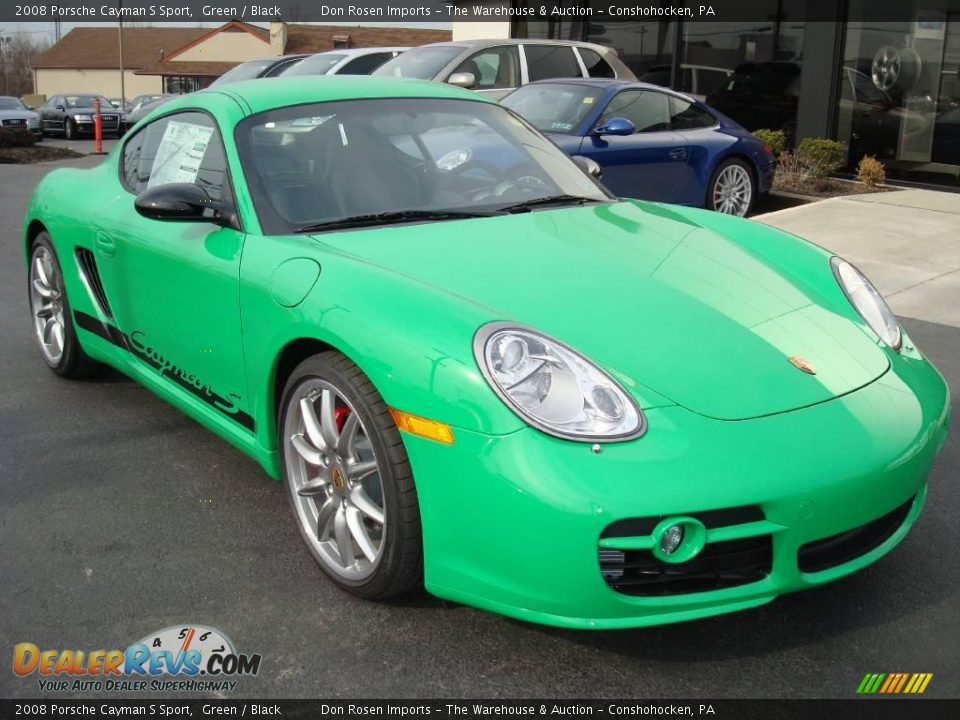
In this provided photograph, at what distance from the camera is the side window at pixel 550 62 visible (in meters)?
11.3

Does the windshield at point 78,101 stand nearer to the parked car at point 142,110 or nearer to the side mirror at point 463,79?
the parked car at point 142,110

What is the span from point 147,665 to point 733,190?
790 centimetres

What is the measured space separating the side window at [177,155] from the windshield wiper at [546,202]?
995mm

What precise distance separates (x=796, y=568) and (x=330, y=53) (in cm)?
Result: 1156

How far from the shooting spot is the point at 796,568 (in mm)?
2436

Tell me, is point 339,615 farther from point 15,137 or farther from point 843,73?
point 15,137

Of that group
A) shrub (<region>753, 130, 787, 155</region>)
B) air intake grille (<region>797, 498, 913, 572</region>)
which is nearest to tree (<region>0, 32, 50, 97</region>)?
shrub (<region>753, 130, 787, 155</region>)

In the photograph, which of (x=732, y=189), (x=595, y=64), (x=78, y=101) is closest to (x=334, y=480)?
(x=732, y=189)

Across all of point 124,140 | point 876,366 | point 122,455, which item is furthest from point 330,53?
point 876,366

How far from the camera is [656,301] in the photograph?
2.87 metres

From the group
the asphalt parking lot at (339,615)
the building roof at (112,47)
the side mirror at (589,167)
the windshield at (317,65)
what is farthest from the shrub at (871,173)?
the building roof at (112,47)

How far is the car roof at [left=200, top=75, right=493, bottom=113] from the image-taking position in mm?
3670
